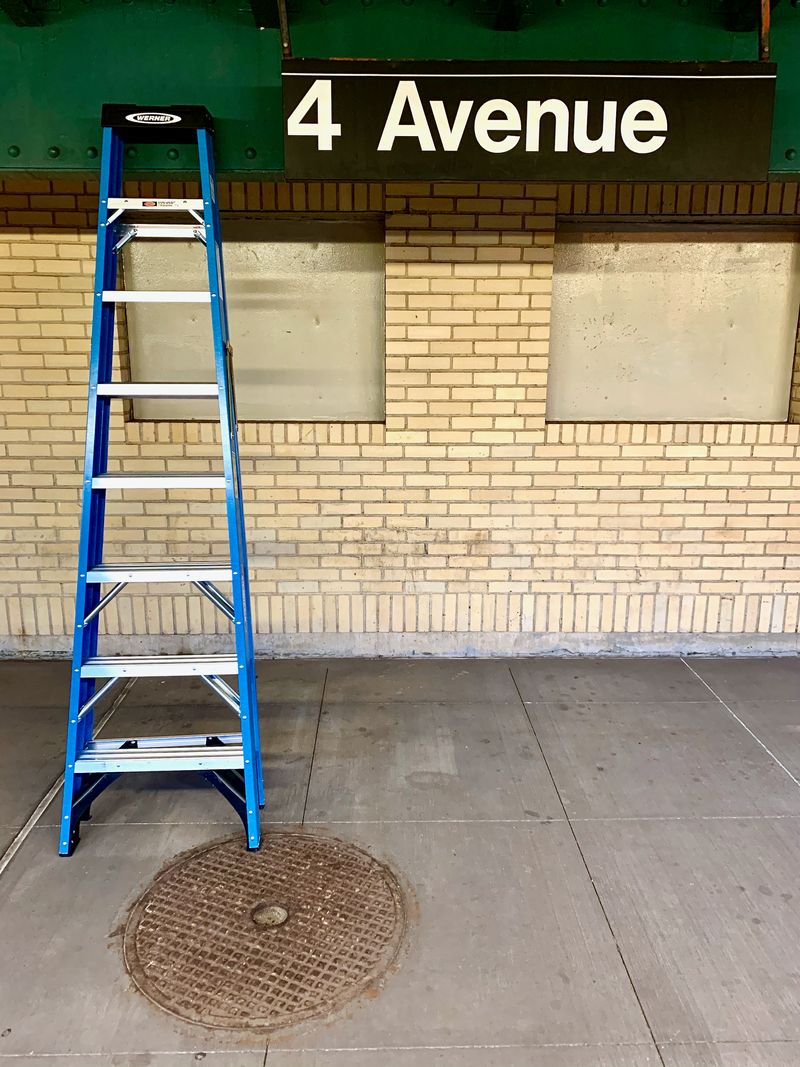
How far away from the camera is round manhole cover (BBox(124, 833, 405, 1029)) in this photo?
97.9 inches

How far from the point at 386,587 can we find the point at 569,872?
2.47 m

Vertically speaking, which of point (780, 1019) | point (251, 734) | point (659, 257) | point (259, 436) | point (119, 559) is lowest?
point (780, 1019)

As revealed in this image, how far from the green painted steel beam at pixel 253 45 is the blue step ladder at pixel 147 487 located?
0.15m

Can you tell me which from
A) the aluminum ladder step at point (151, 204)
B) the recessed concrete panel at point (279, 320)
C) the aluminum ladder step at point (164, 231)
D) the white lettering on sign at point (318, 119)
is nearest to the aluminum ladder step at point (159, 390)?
the aluminum ladder step at point (164, 231)

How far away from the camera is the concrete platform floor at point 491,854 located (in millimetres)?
2354

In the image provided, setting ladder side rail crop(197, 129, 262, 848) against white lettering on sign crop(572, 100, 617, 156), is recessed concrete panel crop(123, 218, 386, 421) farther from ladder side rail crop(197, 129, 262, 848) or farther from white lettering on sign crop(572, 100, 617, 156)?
white lettering on sign crop(572, 100, 617, 156)

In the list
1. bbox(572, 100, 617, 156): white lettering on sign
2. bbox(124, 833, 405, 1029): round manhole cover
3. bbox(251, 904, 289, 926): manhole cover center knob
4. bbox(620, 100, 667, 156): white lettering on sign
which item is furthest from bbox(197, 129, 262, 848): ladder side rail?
bbox(620, 100, 667, 156): white lettering on sign

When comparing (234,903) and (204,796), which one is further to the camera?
(204,796)

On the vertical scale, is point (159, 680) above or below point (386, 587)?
below

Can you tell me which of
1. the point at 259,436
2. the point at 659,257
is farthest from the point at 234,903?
the point at 659,257

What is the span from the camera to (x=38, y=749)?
161 inches

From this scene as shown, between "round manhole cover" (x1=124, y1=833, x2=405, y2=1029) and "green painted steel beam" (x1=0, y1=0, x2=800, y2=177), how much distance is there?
2907 mm

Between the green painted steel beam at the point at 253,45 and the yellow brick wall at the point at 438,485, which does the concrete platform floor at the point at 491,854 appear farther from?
the green painted steel beam at the point at 253,45

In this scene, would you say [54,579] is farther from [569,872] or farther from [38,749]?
[569,872]
